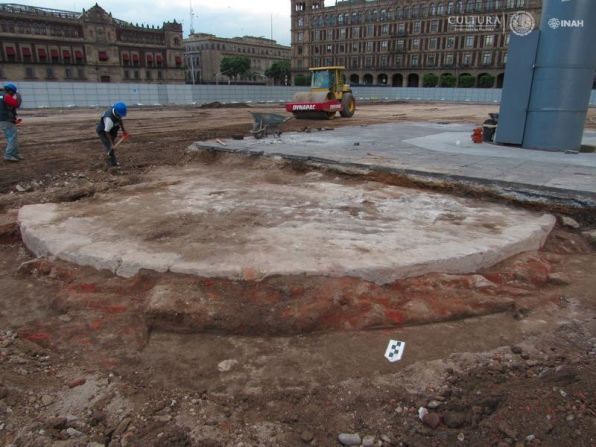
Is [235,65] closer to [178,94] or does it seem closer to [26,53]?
[26,53]

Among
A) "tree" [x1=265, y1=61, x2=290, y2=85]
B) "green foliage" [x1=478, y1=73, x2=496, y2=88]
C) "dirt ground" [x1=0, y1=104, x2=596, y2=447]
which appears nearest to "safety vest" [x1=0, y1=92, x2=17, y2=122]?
"dirt ground" [x1=0, y1=104, x2=596, y2=447]

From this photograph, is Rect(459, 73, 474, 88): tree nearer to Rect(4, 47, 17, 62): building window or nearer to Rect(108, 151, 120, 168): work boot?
Rect(4, 47, 17, 62): building window

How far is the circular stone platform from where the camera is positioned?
4.26m

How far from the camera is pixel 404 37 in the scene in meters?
77.0

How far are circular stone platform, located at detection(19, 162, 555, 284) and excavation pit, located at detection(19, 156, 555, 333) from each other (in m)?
0.01

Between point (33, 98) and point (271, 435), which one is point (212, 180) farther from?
point (33, 98)

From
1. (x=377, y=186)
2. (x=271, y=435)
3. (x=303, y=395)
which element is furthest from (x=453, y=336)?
(x=377, y=186)

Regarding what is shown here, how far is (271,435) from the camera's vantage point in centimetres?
258

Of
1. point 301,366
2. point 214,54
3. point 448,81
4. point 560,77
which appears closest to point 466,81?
point 448,81

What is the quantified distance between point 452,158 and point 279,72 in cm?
8684

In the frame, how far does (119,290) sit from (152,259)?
0.43 m

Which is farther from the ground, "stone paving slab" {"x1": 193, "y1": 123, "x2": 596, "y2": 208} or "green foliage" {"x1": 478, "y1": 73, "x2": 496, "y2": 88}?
"green foliage" {"x1": 478, "y1": 73, "x2": 496, "y2": 88}

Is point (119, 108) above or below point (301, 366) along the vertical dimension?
above

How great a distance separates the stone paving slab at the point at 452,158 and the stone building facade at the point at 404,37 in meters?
64.7
